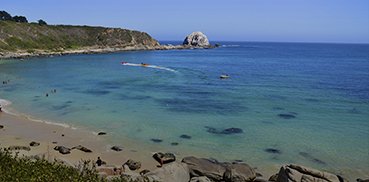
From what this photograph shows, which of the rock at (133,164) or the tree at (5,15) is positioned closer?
the rock at (133,164)

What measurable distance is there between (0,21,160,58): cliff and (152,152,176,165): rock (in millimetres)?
108680

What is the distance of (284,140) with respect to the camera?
3369cm

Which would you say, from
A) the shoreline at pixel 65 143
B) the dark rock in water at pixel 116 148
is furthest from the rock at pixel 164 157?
the dark rock in water at pixel 116 148

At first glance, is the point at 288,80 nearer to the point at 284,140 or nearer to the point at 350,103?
the point at 350,103

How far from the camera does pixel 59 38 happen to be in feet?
530

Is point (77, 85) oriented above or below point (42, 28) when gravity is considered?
below

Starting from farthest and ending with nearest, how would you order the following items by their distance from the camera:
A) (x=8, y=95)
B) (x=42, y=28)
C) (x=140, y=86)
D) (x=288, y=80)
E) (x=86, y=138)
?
(x=42, y=28) < (x=288, y=80) < (x=140, y=86) < (x=8, y=95) < (x=86, y=138)

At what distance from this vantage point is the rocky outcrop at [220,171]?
23919 mm

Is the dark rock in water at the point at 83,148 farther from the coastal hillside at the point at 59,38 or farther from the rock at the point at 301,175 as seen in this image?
the coastal hillside at the point at 59,38

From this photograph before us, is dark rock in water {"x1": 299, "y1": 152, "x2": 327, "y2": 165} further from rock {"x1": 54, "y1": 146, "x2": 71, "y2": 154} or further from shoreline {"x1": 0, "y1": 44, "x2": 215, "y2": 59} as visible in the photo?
shoreline {"x1": 0, "y1": 44, "x2": 215, "y2": 59}

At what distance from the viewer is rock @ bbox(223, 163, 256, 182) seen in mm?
23766

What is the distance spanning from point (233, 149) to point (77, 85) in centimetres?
4264

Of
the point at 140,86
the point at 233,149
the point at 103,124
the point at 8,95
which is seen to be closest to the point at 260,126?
the point at 233,149

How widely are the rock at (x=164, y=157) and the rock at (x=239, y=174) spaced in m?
4.89
